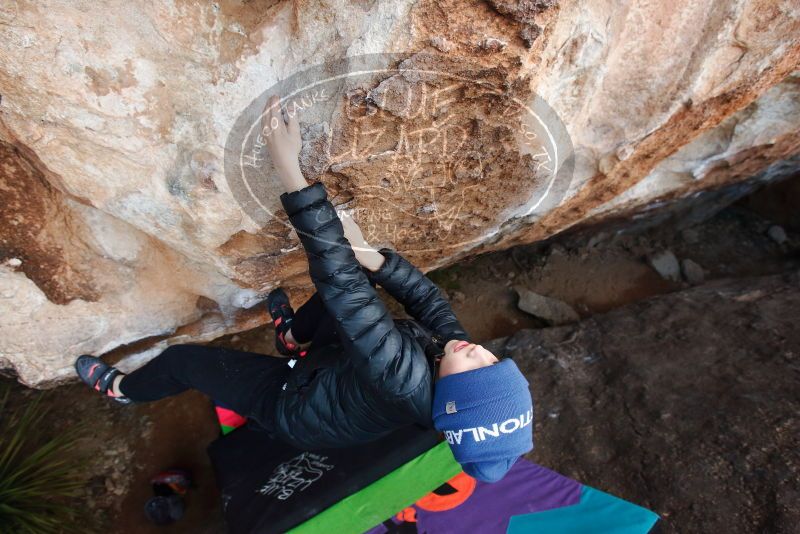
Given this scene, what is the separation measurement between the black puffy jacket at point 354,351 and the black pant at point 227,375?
15 cm

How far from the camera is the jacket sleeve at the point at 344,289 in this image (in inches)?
59.1

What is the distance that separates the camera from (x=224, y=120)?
1676 mm

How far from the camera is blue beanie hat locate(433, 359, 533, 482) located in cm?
148

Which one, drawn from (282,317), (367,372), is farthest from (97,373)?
(367,372)

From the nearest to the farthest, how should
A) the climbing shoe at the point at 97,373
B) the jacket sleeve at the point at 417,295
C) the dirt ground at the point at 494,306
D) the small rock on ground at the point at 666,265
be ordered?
the jacket sleeve at the point at 417,295 → the climbing shoe at the point at 97,373 → the dirt ground at the point at 494,306 → the small rock on ground at the point at 666,265

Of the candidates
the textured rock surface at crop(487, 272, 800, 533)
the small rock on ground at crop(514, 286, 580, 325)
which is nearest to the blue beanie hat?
the textured rock surface at crop(487, 272, 800, 533)

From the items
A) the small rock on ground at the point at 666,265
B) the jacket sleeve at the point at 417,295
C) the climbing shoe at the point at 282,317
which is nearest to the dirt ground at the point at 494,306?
the small rock on ground at the point at 666,265

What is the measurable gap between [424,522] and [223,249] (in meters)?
1.75

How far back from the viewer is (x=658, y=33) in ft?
6.12

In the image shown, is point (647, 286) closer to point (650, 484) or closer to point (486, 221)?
point (650, 484)

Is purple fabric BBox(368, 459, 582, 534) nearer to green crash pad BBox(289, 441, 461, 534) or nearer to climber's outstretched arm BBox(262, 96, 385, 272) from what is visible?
green crash pad BBox(289, 441, 461, 534)

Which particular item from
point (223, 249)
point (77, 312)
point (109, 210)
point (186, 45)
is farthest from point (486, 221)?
point (77, 312)

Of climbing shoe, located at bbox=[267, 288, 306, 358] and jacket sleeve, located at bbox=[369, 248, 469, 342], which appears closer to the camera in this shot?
jacket sleeve, located at bbox=[369, 248, 469, 342]

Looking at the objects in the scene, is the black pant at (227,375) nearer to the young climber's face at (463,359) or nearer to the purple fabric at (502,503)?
the young climber's face at (463,359)
